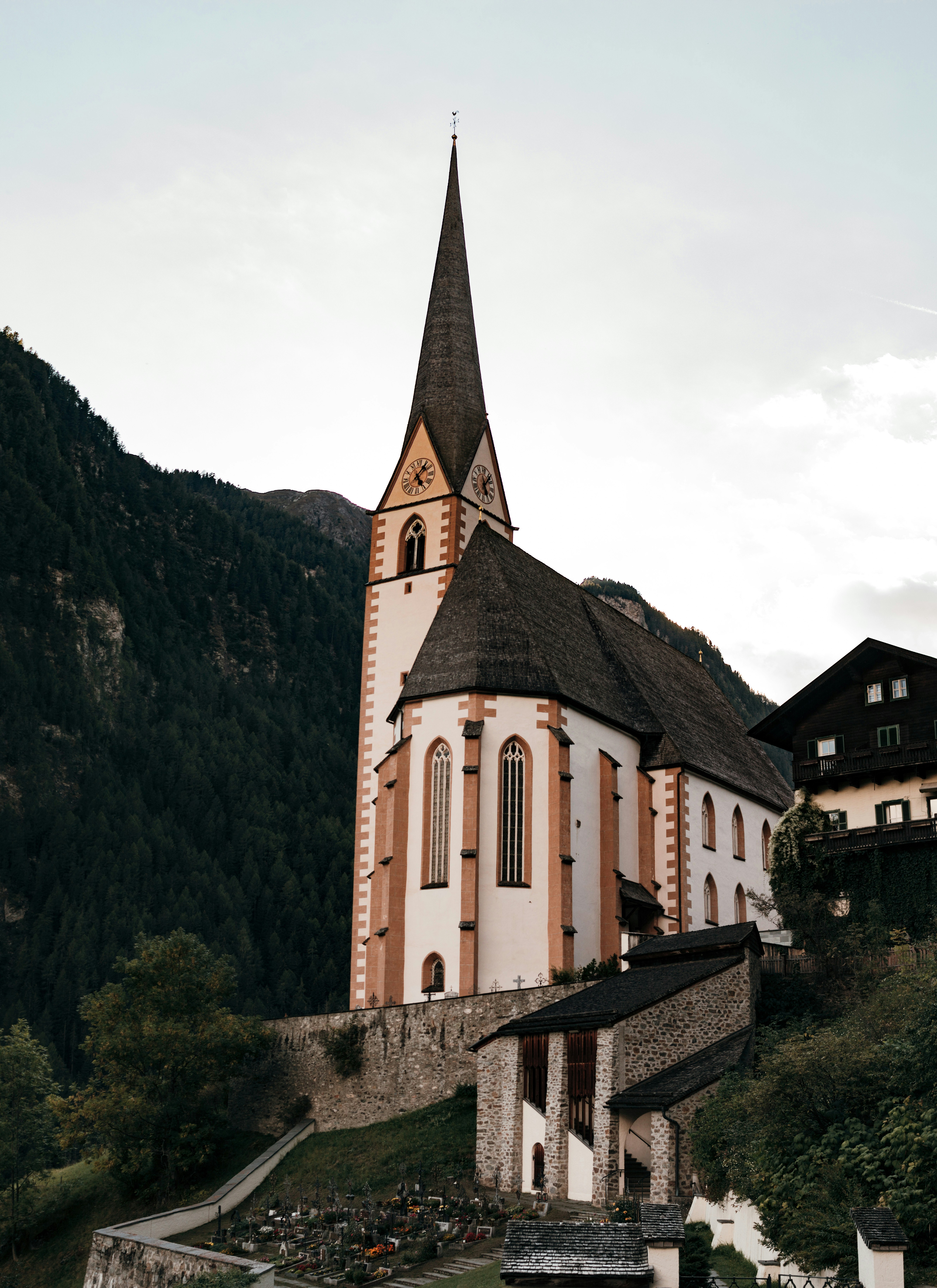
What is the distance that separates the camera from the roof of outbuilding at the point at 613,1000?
105 feet

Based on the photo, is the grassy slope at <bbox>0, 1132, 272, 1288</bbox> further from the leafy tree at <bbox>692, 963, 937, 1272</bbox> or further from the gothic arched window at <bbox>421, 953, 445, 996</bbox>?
the leafy tree at <bbox>692, 963, 937, 1272</bbox>

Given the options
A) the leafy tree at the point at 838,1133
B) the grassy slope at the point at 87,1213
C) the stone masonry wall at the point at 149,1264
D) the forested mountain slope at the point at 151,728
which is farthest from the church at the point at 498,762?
the forested mountain slope at the point at 151,728

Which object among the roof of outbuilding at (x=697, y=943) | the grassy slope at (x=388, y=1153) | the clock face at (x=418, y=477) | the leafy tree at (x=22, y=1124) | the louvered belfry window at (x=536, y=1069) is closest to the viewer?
the louvered belfry window at (x=536, y=1069)

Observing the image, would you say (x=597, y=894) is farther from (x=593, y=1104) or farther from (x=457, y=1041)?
(x=593, y=1104)

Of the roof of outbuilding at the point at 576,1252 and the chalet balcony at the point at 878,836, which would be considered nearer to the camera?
the roof of outbuilding at the point at 576,1252

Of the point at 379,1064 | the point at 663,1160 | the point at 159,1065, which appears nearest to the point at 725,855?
the point at 379,1064

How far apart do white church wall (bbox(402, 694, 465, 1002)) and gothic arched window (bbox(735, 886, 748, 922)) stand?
16925 mm

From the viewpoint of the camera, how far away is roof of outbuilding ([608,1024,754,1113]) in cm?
2902

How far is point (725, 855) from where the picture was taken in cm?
5541

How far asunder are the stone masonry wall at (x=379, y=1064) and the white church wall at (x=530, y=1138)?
441 centimetres

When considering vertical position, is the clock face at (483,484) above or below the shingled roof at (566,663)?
above

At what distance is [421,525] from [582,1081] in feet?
96.9

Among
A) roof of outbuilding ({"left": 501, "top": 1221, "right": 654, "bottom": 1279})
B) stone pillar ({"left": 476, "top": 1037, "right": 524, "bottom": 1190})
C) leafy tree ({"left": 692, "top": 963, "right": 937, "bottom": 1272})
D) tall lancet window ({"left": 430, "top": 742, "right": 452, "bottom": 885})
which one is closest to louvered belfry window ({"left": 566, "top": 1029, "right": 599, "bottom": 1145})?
stone pillar ({"left": 476, "top": 1037, "right": 524, "bottom": 1190})

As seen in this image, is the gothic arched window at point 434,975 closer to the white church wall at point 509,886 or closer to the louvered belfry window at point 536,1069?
the white church wall at point 509,886
